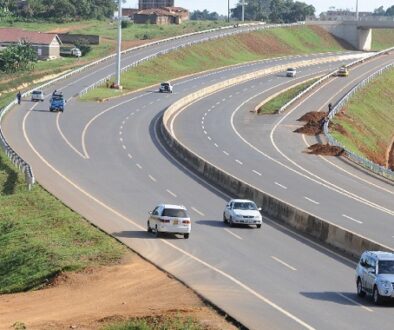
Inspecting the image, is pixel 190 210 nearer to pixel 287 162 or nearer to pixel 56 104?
pixel 287 162

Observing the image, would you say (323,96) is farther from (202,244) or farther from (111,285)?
(111,285)

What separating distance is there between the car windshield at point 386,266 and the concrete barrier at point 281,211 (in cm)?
643

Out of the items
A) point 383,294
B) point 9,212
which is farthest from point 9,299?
point 9,212

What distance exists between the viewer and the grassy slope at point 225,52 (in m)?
129

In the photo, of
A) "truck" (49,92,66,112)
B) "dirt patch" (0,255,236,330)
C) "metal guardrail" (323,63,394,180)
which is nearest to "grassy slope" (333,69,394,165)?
"metal guardrail" (323,63,394,180)

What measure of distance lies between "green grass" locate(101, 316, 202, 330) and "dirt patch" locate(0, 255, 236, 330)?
0.95 ft

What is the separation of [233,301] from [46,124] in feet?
186

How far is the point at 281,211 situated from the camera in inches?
1949

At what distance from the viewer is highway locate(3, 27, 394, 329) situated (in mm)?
29797

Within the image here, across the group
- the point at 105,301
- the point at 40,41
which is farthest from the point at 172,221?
the point at 40,41

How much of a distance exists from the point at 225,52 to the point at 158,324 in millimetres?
137704

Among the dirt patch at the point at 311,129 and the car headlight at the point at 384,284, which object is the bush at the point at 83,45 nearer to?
the dirt patch at the point at 311,129

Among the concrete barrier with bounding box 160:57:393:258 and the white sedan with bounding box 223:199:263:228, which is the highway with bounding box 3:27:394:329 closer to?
the white sedan with bounding box 223:199:263:228

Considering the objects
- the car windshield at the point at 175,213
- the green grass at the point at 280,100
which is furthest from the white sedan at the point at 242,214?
the green grass at the point at 280,100
